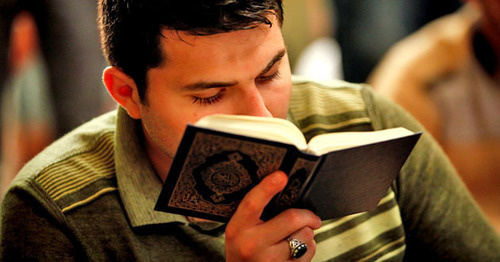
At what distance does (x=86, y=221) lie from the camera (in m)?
1.16

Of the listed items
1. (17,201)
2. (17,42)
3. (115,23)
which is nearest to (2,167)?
(17,42)

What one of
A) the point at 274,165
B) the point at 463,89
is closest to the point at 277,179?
the point at 274,165

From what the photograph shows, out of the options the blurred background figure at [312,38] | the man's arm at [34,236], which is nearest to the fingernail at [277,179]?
the man's arm at [34,236]

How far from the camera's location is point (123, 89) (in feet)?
3.95

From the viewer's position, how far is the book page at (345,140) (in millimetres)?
913

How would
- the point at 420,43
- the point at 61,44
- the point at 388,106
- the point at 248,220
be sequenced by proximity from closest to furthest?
the point at 248,220 < the point at 388,106 < the point at 420,43 < the point at 61,44

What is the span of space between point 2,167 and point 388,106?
6.51 ft

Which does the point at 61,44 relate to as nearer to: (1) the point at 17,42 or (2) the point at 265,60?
(1) the point at 17,42

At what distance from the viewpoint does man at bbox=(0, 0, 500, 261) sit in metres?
1.03

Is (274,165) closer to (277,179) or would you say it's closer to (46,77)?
(277,179)

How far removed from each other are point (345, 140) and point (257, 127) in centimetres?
14

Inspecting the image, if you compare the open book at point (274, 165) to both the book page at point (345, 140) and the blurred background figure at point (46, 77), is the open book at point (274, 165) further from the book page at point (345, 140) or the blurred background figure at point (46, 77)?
the blurred background figure at point (46, 77)

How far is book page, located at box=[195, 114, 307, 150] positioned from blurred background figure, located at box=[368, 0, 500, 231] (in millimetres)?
1118

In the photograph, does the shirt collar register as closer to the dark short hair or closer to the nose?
the dark short hair
